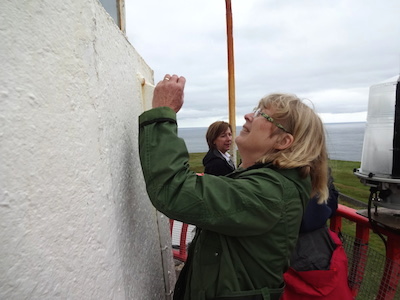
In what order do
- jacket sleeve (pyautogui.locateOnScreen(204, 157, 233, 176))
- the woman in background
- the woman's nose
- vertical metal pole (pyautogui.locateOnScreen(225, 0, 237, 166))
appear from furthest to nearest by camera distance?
vertical metal pole (pyautogui.locateOnScreen(225, 0, 237, 166)), the woman in background, jacket sleeve (pyautogui.locateOnScreen(204, 157, 233, 176)), the woman's nose

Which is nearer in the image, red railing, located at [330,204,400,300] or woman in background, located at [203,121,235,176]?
red railing, located at [330,204,400,300]

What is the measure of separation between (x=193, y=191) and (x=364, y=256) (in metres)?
2.31

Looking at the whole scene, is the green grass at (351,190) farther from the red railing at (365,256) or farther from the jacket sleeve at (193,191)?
the jacket sleeve at (193,191)

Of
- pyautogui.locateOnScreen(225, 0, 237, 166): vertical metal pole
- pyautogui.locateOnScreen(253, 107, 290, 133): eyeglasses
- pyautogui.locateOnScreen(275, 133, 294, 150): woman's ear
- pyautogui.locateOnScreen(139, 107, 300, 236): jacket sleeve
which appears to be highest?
pyautogui.locateOnScreen(225, 0, 237, 166): vertical metal pole

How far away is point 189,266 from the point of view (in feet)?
5.44

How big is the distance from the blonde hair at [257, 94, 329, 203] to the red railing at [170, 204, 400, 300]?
4.27 ft

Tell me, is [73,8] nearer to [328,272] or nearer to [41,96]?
[41,96]

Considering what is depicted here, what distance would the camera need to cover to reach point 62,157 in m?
0.93

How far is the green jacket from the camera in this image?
122cm

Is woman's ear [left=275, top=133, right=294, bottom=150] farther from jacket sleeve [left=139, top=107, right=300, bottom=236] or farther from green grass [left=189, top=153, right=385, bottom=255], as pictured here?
green grass [left=189, top=153, right=385, bottom=255]

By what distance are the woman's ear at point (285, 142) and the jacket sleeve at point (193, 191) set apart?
1.03 feet

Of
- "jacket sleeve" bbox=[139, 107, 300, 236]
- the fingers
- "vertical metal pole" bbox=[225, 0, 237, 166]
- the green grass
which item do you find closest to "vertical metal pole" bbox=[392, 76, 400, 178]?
the green grass

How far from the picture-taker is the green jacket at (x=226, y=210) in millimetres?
1217

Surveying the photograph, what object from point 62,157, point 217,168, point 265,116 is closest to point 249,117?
point 265,116
